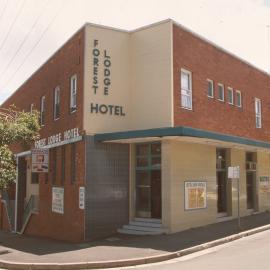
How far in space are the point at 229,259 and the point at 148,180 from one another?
22.8ft

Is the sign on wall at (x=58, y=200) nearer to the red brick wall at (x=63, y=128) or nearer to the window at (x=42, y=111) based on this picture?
the red brick wall at (x=63, y=128)

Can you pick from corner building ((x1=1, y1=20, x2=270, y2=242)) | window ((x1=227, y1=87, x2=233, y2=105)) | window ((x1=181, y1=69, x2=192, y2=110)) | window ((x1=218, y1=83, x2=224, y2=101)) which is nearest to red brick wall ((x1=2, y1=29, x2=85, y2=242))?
corner building ((x1=1, y1=20, x2=270, y2=242))

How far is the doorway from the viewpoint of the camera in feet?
59.7

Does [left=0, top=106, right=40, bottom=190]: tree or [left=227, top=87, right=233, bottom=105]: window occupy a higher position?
[left=227, top=87, right=233, bottom=105]: window

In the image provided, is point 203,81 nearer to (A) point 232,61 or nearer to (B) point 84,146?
(A) point 232,61

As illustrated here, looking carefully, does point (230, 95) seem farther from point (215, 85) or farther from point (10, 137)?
point (10, 137)

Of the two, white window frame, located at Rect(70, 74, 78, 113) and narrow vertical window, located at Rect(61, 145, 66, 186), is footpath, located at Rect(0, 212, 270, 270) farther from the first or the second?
white window frame, located at Rect(70, 74, 78, 113)

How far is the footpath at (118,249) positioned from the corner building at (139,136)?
1.14 metres

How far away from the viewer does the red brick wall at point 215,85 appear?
18.3 meters

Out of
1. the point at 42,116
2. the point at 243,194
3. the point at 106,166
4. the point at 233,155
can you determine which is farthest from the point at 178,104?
the point at 42,116

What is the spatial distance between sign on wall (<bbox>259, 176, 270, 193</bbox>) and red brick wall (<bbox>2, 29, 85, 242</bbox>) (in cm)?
1073

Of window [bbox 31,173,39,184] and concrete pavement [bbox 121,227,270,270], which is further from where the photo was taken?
window [bbox 31,173,39,184]

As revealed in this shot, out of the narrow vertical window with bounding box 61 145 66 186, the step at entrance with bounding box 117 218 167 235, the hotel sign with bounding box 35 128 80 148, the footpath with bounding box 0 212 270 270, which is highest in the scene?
the hotel sign with bounding box 35 128 80 148

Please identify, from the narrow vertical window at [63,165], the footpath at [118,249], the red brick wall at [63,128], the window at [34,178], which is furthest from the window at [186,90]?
the window at [34,178]
